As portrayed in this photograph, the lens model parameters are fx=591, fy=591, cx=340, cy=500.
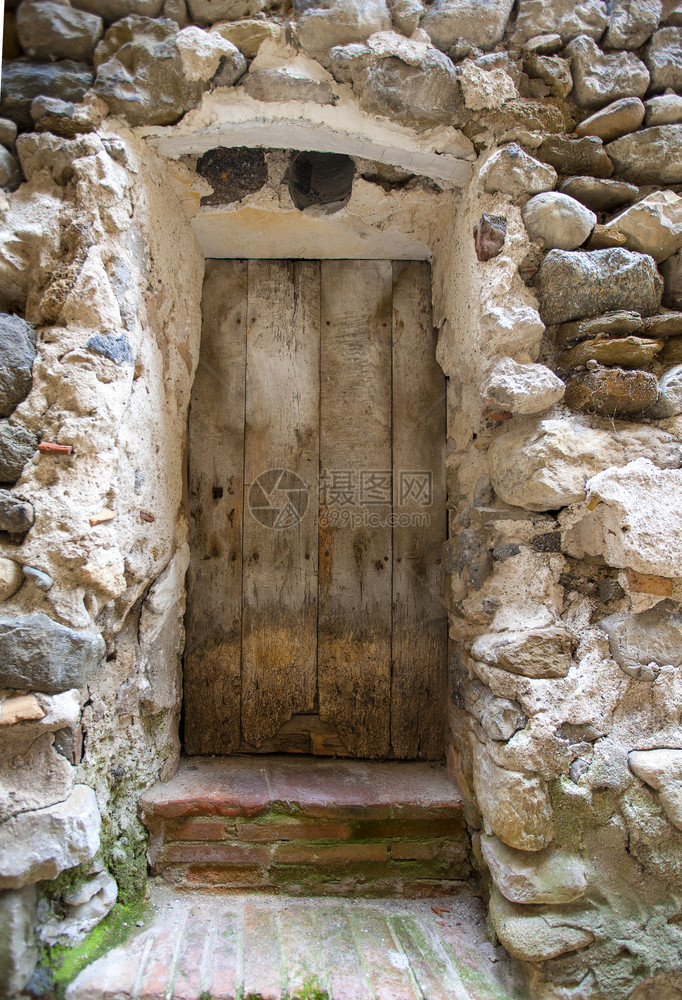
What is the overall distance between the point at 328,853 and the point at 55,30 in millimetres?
2004

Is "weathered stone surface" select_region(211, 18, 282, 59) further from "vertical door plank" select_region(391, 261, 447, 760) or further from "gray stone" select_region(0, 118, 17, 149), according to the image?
"vertical door plank" select_region(391, 261, 447, 760)

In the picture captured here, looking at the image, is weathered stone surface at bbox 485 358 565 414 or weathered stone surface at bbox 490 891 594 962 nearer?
weathered stone surface at bbox 490 891 594 962

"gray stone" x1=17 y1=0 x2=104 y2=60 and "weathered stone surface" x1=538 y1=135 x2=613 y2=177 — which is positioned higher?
"gray stone" x1=17 y1=0 x2=104 y2=60

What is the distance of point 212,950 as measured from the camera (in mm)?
1219

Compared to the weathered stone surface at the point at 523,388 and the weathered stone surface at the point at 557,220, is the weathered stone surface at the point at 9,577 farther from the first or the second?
the weathered stone surface at the point at 557,220

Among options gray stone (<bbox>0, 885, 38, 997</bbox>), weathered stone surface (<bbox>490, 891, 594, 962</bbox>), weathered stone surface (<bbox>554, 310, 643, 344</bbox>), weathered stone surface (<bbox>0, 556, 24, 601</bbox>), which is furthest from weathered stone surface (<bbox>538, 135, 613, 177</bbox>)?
gray stone (<bbox>0, 885, 38, 997</bbox>)

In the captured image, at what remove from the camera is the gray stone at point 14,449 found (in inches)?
44.9

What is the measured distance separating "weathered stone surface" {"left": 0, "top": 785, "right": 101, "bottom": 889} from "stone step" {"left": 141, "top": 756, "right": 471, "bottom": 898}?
302mm

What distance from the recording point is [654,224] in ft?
4.46

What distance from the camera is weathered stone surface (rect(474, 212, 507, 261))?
4.54 feet

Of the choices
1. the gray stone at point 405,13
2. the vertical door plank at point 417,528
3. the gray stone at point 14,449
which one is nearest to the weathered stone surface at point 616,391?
the vertical door plank at point 417,528

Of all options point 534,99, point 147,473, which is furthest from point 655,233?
point 147,473

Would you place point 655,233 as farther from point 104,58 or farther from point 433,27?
point 104,58

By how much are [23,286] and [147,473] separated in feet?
1.56
